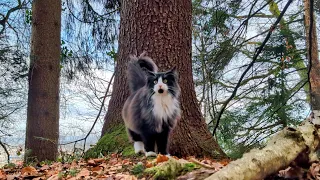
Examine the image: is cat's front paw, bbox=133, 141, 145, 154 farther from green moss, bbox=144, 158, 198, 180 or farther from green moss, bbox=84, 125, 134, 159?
green moss, bbox=144, 158, 198, 180

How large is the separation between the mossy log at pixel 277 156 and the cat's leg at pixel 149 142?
143cm

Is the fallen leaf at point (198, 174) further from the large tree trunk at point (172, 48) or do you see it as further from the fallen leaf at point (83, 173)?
the large tree trunk at point (172, 48)

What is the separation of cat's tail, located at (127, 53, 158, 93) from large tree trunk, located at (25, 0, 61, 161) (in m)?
2.96

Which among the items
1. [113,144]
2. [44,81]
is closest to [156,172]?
[113,144]

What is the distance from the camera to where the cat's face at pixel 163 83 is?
3.21m

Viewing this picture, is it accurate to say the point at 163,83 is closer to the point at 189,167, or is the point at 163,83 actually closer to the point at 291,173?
the point at 189,167

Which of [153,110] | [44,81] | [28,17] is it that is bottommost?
[153,110]

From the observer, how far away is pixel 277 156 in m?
1.88

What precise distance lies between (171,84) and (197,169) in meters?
1.19

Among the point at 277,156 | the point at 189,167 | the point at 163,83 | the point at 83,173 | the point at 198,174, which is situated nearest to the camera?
the point at 277,156

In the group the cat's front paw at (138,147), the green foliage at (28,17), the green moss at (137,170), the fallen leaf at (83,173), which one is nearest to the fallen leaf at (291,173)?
the green moss at (137,170)

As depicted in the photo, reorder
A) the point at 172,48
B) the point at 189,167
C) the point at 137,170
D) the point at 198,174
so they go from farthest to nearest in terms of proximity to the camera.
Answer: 1. the point at 172,48
2. the point at 137,170
3. the point at 189,167
4. the point at 198,174

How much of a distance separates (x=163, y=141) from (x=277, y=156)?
5.47ft

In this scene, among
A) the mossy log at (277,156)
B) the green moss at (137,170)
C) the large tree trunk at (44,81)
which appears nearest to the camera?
the mossy log at (277,156)
